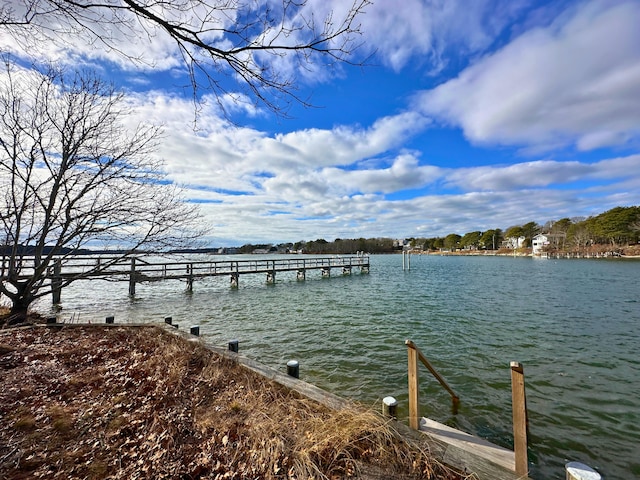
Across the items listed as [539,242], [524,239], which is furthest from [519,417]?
[524,239]

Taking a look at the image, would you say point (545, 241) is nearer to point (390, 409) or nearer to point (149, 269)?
point (149, 269)

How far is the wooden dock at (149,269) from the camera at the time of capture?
5.71 meters

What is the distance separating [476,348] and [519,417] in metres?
5.51

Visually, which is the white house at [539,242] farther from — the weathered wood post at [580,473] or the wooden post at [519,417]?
the weathered wood post at [580,473]

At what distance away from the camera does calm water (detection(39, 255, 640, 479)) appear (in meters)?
4.06

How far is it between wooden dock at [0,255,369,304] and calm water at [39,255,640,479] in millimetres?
1642

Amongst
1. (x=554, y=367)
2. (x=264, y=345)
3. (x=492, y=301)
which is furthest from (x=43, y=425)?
(x=492, y=301)

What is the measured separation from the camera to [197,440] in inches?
110

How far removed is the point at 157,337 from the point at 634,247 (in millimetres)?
76108

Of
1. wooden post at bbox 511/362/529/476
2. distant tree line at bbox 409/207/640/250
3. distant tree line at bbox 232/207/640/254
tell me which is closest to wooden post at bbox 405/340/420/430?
wooden post at bbox 511/362/529/476

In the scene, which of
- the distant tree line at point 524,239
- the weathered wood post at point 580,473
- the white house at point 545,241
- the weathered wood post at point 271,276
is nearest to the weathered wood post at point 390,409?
the weathered wood post at point 580,473

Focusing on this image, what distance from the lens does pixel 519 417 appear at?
8.14 ft

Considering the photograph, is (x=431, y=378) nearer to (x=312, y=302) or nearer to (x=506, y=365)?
(x=506, y=365)

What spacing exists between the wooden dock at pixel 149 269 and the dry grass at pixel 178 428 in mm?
1780
